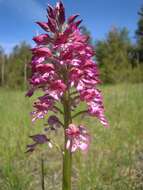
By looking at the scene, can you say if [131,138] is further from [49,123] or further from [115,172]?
[49,123]

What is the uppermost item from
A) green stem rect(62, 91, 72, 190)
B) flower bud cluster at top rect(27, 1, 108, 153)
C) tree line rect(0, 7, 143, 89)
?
tree line rect(0, 7, 143, 89)

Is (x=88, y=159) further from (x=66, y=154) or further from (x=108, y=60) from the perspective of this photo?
(x=108, y=60)

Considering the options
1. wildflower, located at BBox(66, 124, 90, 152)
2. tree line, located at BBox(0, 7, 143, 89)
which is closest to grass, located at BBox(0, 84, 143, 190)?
wildflower, located at BBox(66, 124, 90, 152)

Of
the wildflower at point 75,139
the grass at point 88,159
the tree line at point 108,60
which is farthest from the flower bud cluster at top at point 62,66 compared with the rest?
the tree line at point 108,60

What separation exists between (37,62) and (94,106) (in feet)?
1.30

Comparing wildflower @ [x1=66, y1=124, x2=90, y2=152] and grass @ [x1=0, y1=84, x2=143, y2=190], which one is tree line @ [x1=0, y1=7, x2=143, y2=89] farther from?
wildflower @ [x1=66, y1=124, x2=90, y2=152]

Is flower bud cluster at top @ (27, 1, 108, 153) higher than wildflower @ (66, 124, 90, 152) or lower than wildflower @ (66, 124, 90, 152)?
higher

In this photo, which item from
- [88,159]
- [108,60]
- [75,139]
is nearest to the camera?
[75,139]

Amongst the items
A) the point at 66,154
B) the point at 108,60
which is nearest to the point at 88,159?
the point at 66,154

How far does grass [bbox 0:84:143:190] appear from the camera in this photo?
382 cm

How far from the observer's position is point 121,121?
716 cm

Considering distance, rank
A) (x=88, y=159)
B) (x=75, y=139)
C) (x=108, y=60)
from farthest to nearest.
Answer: (x=108, y=60), (x=88, y=159), (x=75, y=139)

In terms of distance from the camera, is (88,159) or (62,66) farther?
(88,159)

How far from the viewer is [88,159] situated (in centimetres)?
473
